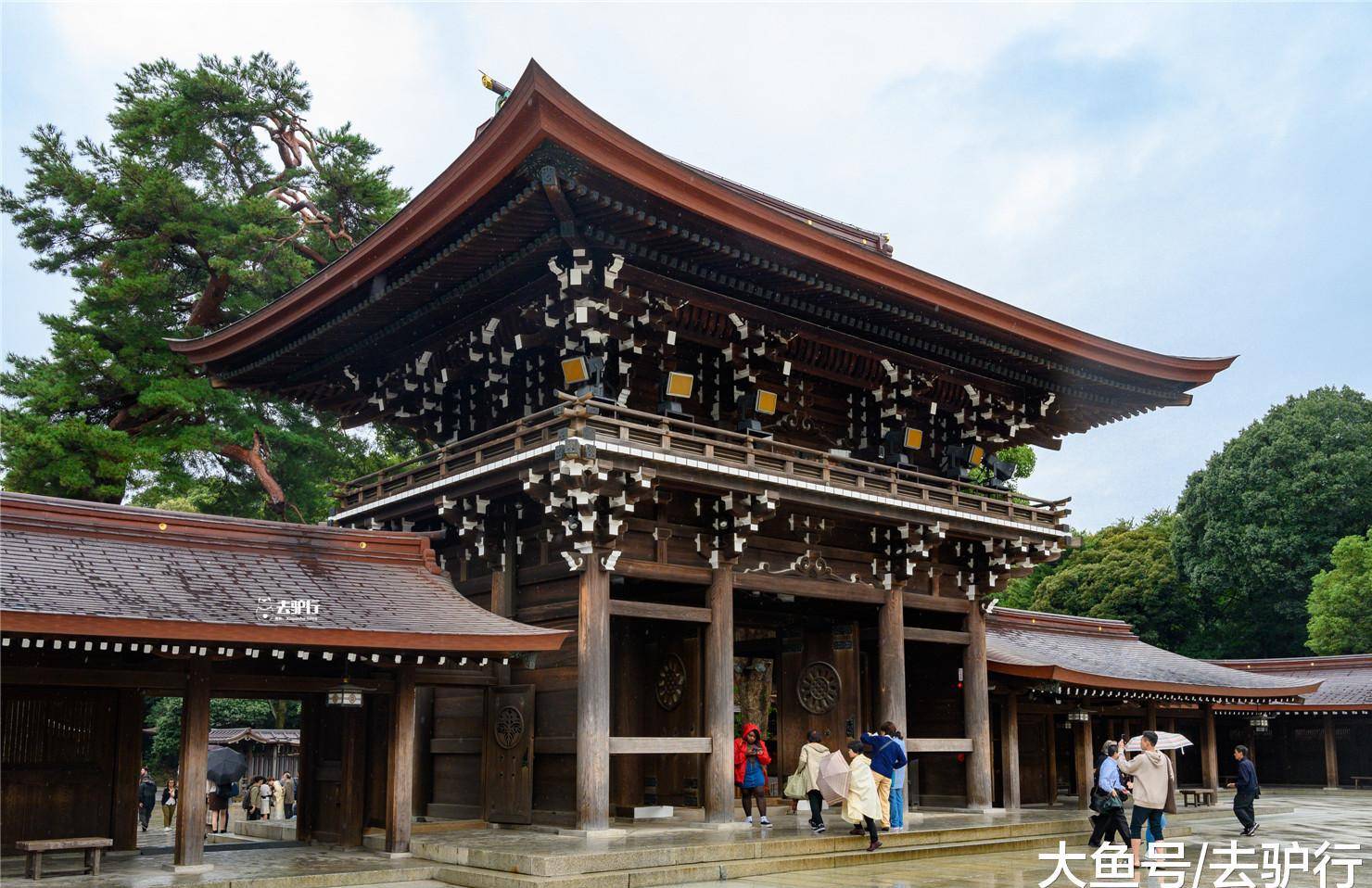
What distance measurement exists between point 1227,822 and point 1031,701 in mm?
4429

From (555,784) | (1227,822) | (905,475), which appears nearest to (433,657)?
(555,784)

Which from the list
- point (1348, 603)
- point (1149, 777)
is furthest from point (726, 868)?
point (1348, 603)

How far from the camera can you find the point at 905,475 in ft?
69.1

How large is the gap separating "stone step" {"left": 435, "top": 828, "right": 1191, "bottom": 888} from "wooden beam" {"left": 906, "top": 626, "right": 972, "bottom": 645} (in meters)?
3.82

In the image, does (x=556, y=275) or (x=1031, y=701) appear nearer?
(x=556, y=275)

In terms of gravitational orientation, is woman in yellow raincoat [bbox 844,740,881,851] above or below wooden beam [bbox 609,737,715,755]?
below

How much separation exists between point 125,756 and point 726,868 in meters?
7.89

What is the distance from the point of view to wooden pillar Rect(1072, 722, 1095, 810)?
24.7 m

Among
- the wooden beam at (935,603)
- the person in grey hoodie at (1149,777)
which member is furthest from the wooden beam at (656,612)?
the person in grey hoodie at (1149,777)

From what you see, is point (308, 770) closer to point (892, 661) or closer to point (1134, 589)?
point (892, 661)

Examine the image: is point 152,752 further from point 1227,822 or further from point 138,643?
point 1227,822

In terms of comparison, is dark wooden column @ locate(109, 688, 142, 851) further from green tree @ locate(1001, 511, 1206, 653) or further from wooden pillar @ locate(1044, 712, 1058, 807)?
green tree @ locate(1001, 511, 1206, 653)

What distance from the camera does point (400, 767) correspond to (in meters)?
15.1

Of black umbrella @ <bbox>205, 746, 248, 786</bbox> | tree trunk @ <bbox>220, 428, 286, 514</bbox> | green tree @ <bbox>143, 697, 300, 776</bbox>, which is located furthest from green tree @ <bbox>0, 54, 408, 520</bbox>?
green tree @ <bbox>143, 697, 300, 776</bbox>
